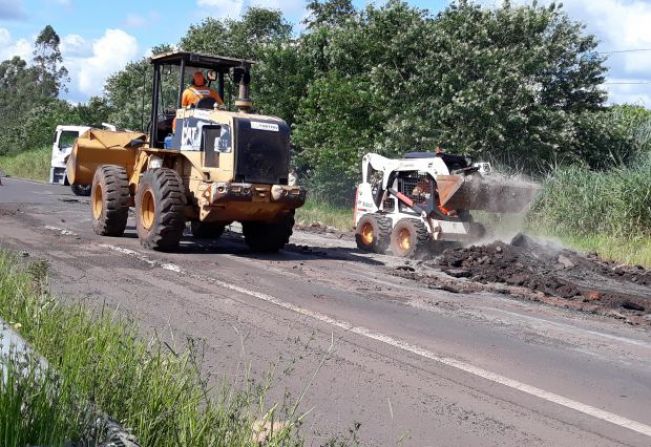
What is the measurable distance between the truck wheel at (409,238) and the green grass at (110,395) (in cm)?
998

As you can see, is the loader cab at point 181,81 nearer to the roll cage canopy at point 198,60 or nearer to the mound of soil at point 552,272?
the roll cage canopy at point 198,60

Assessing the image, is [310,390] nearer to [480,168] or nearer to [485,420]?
[485,420]

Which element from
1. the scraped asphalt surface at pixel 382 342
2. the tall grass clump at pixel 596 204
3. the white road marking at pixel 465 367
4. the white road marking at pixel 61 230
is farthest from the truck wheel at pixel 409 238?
the white road marking at pixel 61 230

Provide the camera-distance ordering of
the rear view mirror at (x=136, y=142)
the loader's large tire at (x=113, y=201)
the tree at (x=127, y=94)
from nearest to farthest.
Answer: the loader's large tire at (x=113, y=201), the rear view mirror at (x=136, y=142), the tree at (x=127, y=94)

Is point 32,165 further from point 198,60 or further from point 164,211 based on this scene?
point 164,211

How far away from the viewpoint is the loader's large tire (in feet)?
46.7

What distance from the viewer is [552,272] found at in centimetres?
1337

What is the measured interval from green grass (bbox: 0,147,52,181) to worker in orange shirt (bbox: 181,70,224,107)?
2745 cm

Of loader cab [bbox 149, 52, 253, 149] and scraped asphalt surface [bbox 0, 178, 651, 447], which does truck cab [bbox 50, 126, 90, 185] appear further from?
scraped asphalt surface [bbox 0, 178, 651, 447]

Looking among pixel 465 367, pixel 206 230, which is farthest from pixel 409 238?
pixel 465 367

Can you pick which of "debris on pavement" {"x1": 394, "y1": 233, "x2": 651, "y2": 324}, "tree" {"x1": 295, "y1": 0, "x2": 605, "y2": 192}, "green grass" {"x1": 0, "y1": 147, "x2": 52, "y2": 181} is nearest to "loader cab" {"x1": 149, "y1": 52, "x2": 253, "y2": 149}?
"debris on pavement" {"x1": 394, "y1": 233, "x2": 651, "y2": 324}

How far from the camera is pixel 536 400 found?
252 inches

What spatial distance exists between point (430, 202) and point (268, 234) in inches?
126

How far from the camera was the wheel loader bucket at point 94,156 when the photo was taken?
52.8 feet
